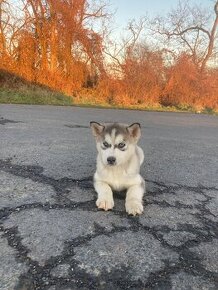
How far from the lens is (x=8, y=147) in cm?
574

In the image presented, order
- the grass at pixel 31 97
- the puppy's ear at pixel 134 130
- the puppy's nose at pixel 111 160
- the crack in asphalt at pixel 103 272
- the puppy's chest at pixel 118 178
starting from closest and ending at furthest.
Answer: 1. the crack in asphalt at pixel 103 272
2. the puppy's nose at pixel 111 160
3. the puppy's chest at pixel 118 178
4. the puppy's ear at pixel 134 130
5. the grass at pixel 31 97

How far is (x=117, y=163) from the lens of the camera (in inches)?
143

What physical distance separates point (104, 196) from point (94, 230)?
22.2 inches

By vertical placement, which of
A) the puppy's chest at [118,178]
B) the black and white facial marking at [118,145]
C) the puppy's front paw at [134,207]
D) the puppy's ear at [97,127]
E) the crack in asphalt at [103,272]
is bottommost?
the crack in asphalt at [103,272]

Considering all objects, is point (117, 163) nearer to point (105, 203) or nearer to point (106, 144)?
point (106, 144)

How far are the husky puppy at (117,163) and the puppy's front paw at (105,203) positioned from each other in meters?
0.02

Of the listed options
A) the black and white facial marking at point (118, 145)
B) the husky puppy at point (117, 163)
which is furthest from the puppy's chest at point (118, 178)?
the black and white facial marking at point (118, 145)

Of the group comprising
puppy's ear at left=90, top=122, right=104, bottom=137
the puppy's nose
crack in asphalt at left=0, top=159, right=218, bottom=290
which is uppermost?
puppy's ear at left=90, top=122, right=104, bottom=137

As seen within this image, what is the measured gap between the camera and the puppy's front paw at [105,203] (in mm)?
3412

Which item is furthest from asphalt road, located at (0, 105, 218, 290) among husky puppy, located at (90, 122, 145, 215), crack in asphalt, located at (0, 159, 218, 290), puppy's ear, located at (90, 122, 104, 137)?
puppy's ear, located at (90, 122, 104, 137)

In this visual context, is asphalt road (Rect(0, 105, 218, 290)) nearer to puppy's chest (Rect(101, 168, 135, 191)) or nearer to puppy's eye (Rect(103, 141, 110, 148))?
puppy's chest (Rect(101, 168, 135, 191))

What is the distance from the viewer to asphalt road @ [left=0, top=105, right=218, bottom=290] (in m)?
2.36

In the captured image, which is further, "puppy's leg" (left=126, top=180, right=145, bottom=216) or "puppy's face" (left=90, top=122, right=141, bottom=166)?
"puppy's face" (left=90, top=122, right=141, bottom=166)

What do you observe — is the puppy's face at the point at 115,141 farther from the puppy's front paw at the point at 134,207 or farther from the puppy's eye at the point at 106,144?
the puppy's front paw at the point at 134,207
